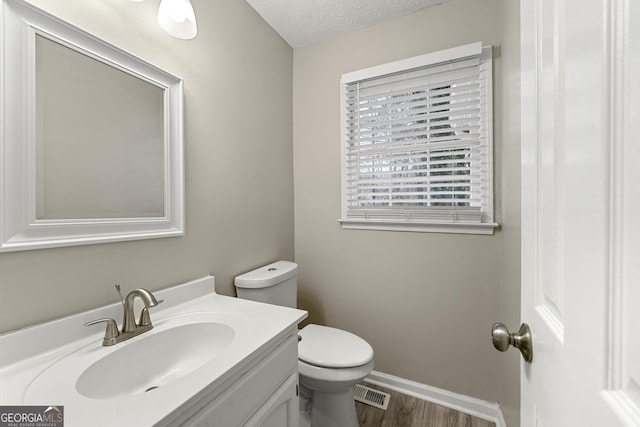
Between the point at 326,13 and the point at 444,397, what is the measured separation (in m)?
2.35

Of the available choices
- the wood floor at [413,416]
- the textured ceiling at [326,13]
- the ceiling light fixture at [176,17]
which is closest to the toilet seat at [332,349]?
the wood floor at [413,416]

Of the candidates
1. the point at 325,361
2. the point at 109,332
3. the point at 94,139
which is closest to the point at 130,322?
the point at 109,332

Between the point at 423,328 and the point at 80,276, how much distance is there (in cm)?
162

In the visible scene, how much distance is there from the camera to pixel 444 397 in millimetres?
1490

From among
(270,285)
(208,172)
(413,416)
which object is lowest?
(413,416)

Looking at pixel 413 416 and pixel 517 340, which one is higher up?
pixel 517 340

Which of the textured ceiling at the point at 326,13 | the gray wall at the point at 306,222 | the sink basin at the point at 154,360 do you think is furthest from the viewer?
the textured ceiling at the point at 326,13

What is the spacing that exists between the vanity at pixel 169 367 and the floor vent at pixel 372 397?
781 mm

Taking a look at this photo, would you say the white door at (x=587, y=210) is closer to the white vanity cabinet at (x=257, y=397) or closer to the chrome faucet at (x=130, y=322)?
the white vanity cabinet at (x=257, y=397)

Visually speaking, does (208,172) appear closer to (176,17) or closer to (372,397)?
(176,17)

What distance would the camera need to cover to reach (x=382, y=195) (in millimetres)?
1635

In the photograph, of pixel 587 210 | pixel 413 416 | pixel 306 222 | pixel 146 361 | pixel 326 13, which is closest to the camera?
pixel 587 210

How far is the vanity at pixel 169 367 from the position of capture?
549 mm

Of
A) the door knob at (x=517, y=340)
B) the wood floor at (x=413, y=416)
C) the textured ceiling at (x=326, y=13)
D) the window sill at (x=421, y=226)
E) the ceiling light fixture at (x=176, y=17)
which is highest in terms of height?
the textured ceiling at (x=326, y=13)
